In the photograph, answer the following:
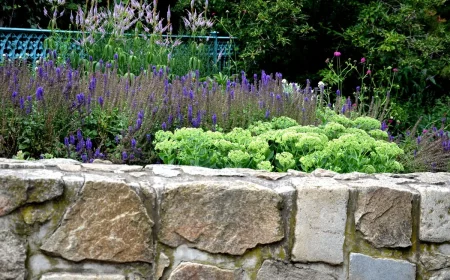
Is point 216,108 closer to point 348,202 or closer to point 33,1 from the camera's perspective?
point 348,202

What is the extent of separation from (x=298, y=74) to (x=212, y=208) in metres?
6.71

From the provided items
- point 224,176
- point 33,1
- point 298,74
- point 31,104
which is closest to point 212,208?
point 224,176

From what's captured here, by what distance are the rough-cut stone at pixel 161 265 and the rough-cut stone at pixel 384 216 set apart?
2.77 feet

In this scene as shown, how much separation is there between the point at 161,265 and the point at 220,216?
322 mm

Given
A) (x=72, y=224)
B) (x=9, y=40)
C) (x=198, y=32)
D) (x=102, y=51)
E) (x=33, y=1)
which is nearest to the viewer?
(x=72, y=224)

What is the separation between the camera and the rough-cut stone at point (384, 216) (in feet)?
9.71

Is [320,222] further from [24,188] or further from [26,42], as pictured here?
[26,42]

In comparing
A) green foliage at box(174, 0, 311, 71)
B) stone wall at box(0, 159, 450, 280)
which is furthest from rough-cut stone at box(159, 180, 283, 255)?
green foliage at box(174, 0, 311, 71)

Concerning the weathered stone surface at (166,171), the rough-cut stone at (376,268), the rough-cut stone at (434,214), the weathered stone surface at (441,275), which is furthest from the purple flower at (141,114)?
the weathered stone surface at (441,275)

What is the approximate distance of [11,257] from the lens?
267cm

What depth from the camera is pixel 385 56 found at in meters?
8.48

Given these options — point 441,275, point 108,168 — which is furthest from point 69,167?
point 441,275

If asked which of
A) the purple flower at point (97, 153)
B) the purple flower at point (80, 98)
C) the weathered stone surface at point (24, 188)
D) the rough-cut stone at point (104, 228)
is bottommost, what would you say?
the rough-cut stone at point (104, 228)

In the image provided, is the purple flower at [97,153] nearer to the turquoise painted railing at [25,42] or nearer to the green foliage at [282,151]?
the green foliage at [282,151]
